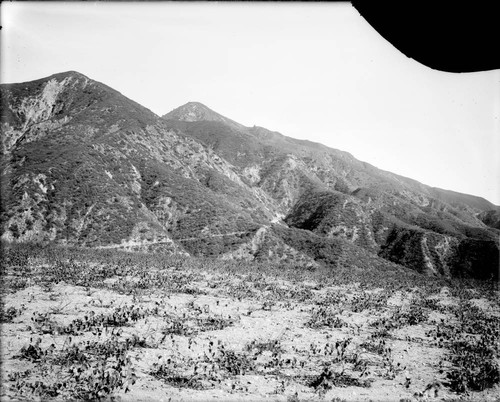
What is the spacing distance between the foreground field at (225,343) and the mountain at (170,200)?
2873 centimetres

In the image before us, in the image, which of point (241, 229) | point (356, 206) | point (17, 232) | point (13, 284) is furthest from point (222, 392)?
point (356, 206)

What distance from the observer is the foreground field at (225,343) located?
20.0ft

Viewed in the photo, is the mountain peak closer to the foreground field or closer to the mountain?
the mountain

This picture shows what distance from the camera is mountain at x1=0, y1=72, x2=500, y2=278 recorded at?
43.2 meters

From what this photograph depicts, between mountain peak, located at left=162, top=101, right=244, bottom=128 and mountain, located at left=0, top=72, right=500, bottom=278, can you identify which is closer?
mountain, located at left=0, top=72, right=500, bottom=278

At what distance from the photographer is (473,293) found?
2158 centimetres

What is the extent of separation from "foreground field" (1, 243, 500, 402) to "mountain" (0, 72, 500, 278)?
28.7m

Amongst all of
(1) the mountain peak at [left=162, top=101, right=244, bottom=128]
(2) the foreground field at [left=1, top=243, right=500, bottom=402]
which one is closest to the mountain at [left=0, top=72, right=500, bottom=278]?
(2) the foreground field at [left=1, top=243, right=500, bottom=402]

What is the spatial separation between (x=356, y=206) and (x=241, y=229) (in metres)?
Result: 44.8

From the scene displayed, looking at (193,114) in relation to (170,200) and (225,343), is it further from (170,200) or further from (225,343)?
(225,343)

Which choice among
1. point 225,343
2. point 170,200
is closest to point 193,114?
point 170,200

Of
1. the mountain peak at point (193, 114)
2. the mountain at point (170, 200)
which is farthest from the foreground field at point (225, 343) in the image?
the mountain peak at point (193, 114)

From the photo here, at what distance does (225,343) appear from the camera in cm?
865

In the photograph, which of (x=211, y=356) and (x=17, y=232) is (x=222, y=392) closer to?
(x=211, y=356)
